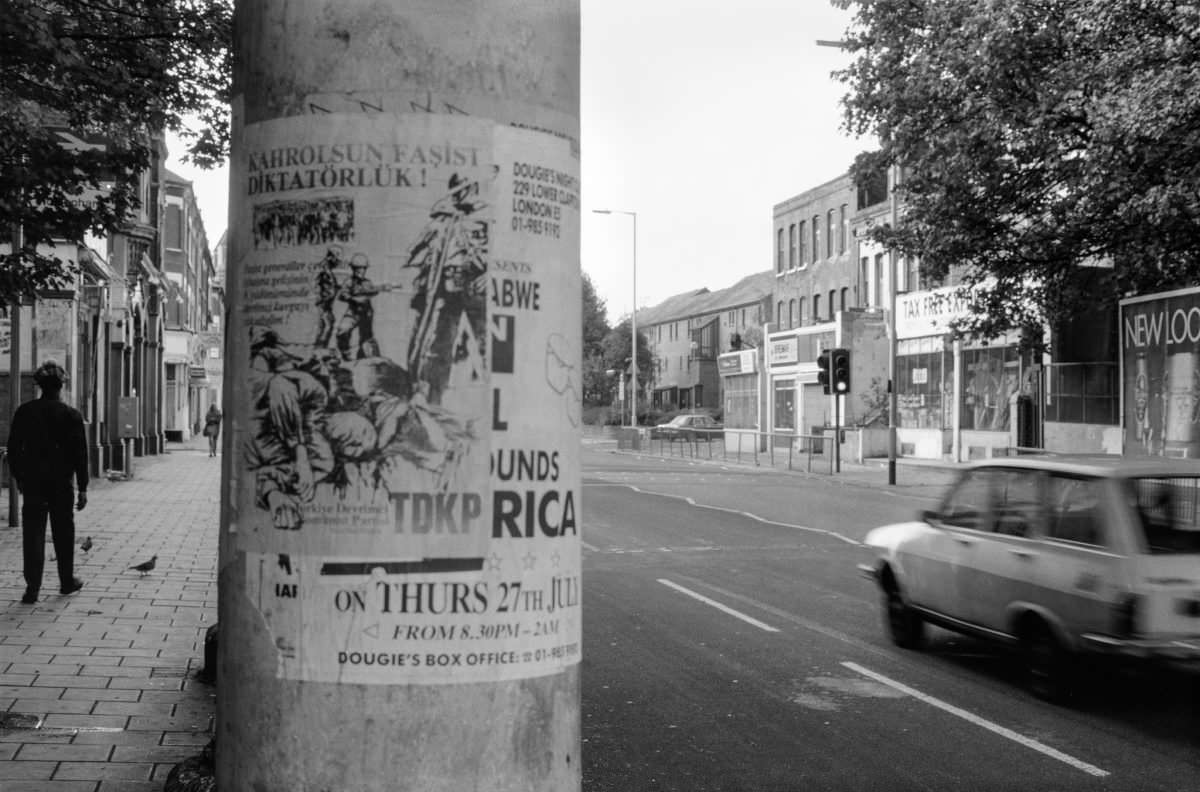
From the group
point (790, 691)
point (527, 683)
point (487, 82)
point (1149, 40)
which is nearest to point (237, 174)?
point (487, 82)

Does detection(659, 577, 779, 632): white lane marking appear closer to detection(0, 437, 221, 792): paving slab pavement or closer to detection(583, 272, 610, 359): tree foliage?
detection(0, 437, 221, 792): paving slab pavement

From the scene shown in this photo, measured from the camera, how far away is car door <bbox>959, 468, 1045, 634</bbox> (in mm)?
7996

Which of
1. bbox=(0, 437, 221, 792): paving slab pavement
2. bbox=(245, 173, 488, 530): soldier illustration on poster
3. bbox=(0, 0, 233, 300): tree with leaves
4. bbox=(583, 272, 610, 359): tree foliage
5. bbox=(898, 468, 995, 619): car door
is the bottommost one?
bbox=(0, 437, 221, 792): paving slab pavement

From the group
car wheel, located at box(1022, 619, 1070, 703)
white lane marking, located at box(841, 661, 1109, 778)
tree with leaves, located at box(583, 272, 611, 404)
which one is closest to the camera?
white lane marking, located at box(841, 661, 1109, 778)

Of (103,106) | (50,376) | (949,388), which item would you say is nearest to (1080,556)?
(50,376)

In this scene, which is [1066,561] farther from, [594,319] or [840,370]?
[594,319]

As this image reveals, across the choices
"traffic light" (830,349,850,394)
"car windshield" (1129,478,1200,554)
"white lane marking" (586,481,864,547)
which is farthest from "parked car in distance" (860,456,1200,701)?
"traffic light" (830,349,850,394)

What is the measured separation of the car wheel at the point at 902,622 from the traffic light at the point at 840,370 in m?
25.3

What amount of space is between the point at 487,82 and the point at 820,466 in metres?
38.9

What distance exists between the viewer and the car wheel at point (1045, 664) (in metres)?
7.53

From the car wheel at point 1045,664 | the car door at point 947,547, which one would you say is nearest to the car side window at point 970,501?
the car door at point 947,547

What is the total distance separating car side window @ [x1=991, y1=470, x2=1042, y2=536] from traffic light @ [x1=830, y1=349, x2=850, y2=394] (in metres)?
26.2

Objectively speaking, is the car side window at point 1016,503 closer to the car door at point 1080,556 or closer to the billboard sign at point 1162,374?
the car door at point 1080,556

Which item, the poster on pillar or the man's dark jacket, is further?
the man's dark jacket
